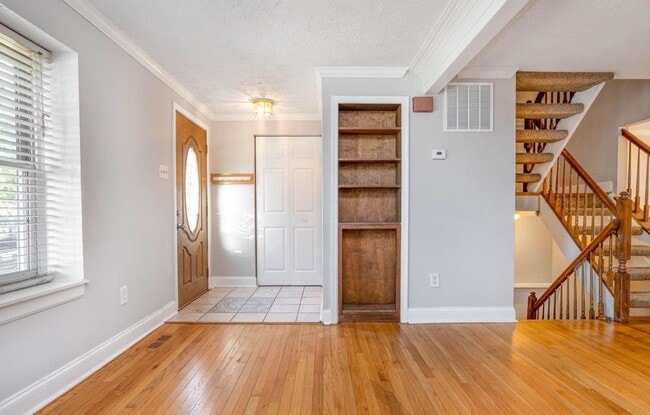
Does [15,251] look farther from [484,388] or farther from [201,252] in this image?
[484,388]

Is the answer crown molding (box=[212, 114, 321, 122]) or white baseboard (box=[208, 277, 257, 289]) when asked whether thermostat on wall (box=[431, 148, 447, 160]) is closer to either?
crown molding (box=[212, 114, 321, 122])

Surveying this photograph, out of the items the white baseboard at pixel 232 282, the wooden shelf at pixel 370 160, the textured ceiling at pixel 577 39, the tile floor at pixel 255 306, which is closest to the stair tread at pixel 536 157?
the textured ceiling at pixel 577 39

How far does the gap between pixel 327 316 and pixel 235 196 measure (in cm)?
218

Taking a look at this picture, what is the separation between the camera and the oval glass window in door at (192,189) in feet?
11.8

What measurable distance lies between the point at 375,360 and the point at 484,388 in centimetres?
68

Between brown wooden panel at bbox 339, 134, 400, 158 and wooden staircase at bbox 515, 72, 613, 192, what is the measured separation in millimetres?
1340

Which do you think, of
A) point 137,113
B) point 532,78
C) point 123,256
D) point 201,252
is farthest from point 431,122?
point 201,252

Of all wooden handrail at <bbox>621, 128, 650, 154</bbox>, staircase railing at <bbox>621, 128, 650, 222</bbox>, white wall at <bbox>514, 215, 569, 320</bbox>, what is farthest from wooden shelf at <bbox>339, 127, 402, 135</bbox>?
white wall at <bbox>514, 215, 569, 320</bbox>

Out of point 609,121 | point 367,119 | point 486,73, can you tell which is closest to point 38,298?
point 367,119

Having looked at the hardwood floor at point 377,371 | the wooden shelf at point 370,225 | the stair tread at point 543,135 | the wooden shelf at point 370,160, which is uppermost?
the stair tread at point 543,135

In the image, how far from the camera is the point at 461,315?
2.91m

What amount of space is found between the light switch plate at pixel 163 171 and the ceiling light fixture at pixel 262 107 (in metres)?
1.20

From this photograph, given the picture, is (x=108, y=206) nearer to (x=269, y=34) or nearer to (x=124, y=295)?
(x=124, y=295)

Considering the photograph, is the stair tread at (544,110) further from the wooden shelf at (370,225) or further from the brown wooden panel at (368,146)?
the wooden shelf at (370,225)
